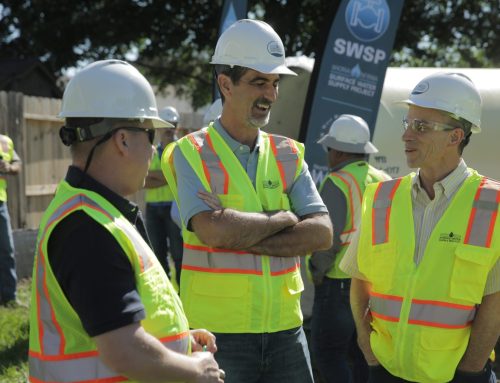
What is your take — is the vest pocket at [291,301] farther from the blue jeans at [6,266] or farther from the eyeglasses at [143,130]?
the blue jeans at [6,266]

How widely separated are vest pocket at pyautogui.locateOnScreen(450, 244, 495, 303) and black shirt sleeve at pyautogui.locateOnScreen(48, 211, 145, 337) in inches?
58.8

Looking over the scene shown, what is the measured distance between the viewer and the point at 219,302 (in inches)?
118

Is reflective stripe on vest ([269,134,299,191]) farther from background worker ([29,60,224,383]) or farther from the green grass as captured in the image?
the green grass

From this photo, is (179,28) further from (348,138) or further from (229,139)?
(229,139)

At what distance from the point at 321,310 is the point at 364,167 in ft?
3.64

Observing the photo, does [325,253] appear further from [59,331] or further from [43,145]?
[43,145]

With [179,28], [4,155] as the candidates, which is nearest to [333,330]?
[4,155]

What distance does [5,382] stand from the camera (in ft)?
17.3

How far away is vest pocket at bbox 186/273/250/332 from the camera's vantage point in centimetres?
296

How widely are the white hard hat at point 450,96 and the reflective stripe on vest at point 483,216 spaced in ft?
1.13

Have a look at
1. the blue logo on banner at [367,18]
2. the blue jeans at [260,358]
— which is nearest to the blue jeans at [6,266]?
Result: the blue logo on banner at [367,18]

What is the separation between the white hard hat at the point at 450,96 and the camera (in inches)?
116

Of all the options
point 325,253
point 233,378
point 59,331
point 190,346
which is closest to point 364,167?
point 325,253

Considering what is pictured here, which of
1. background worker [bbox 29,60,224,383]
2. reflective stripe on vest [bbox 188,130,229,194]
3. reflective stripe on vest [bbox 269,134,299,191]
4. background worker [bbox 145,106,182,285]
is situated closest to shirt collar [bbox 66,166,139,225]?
background worker [bbox 29,60,224,383]
